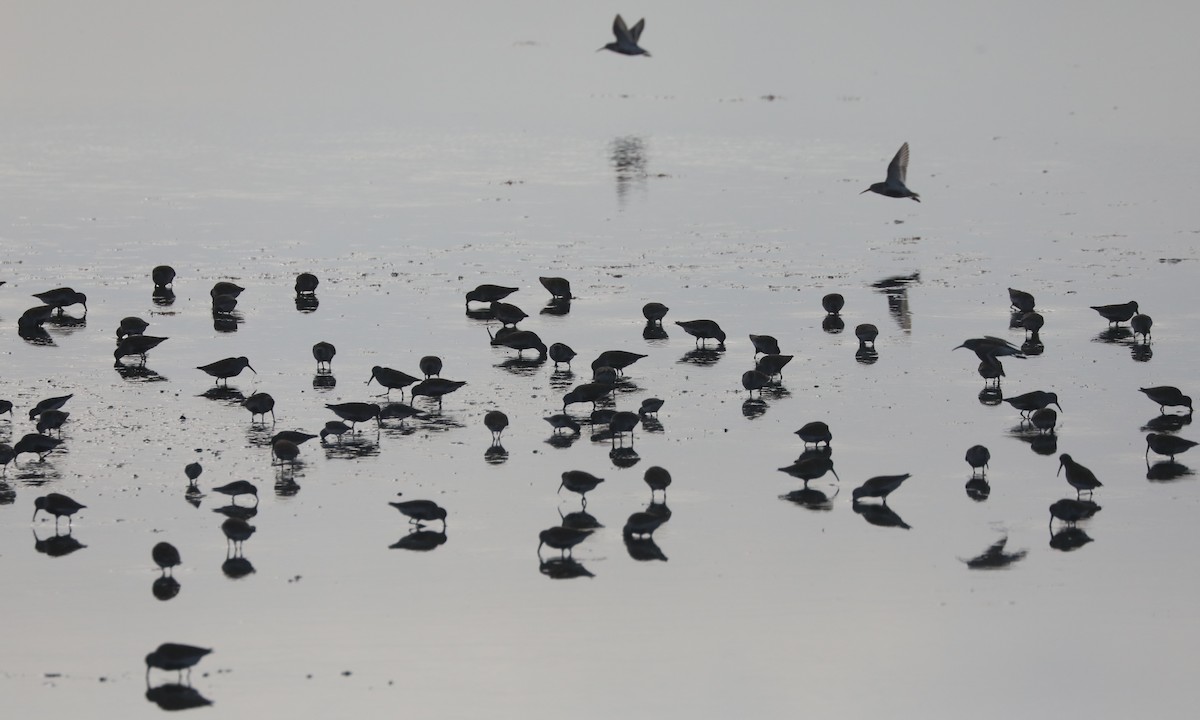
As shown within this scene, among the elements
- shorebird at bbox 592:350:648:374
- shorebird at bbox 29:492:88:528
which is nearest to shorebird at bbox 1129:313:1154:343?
shorebird at bbox 592:350:648:374

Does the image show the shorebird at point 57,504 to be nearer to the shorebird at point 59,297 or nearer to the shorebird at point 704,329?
the shorebird at point 704,329

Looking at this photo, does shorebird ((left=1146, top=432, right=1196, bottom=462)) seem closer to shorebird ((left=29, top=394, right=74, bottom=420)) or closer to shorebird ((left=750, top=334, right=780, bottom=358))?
shorebird ((left=750, top=334, right=780, bottom=358))

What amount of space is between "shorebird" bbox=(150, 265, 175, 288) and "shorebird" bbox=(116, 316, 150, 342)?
191 inches

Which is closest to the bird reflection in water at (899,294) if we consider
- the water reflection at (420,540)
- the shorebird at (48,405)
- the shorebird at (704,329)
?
the shorebird at (704,329)

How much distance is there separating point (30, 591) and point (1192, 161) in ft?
145

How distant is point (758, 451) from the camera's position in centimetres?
2172

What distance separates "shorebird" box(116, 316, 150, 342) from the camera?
91.2 feet

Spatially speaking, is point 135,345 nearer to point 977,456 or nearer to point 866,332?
point 866,332

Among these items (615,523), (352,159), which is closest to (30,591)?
(615,523)

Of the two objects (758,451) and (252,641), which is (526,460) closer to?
(758,451)

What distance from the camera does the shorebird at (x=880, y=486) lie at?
19.0 metres

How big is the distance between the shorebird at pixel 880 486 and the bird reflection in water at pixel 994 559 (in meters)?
1.47

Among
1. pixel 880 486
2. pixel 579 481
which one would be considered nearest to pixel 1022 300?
pixel 880 486

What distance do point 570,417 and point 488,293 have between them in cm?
839
